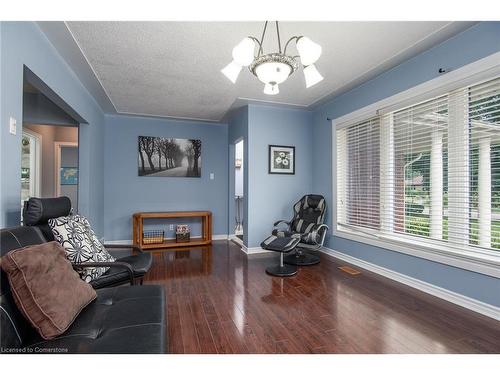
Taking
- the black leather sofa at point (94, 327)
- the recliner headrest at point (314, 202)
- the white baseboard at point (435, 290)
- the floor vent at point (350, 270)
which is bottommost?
the floor vent at point (350, 270)

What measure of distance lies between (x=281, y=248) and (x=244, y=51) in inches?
86.2

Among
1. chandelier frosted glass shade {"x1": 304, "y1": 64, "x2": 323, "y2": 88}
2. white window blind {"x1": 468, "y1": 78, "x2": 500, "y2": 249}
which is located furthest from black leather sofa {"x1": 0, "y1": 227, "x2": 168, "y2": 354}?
white window blind {"x1": 468, "y1": 78, "x2": 500, "y2": 249}

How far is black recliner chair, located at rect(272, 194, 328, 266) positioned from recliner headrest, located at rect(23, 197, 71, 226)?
2517 millimetres

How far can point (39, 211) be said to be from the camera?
1692mm

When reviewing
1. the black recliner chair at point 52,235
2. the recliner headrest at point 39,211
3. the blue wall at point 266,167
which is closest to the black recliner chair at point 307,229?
the blue wall at point 266,167

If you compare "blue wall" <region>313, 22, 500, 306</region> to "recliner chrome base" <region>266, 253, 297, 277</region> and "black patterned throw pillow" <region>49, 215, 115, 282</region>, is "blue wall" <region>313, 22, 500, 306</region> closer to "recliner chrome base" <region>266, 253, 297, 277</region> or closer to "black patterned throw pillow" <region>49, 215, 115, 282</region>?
"recliner chrome base" <region>266, 253, 297, 277</region>

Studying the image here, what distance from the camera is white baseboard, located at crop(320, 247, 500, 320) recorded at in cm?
197

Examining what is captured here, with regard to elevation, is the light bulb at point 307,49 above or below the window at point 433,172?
above

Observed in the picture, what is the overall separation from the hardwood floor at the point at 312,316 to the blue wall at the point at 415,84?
204 mm

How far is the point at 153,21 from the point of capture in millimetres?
1978

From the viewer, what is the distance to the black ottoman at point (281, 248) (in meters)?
2.94

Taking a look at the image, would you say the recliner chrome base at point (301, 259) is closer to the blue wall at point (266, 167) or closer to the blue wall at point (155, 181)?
the blue wall at point (266, 167)

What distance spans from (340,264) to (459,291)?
1.37m
